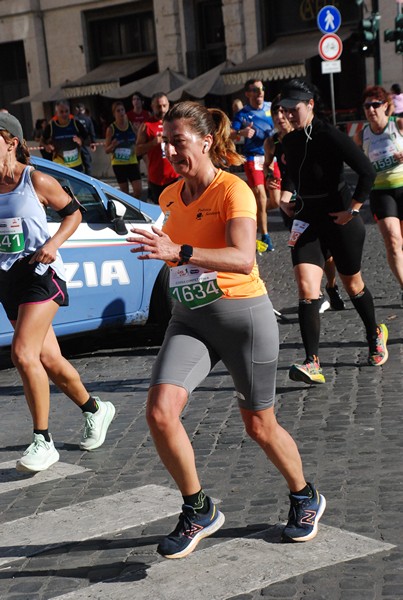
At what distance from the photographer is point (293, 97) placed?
7102mm

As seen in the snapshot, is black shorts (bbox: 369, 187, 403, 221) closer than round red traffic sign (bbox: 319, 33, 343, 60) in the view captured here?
Yes

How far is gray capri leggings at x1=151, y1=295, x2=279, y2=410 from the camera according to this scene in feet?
14.1

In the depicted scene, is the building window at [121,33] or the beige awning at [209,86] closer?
the beige awning at [209,86]

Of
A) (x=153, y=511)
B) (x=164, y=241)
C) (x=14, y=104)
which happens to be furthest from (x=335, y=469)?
(x=14, y=104)

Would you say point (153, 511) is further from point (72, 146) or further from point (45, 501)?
point (72, 146)

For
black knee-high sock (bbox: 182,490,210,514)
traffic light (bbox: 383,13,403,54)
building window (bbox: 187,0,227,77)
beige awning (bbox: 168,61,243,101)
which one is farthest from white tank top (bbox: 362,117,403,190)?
building window (bbox: 187,0,227,77)

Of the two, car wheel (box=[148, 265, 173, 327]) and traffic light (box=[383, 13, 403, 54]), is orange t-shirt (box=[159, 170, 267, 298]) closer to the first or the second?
car wheel (box=[148, 265, 173, 327])

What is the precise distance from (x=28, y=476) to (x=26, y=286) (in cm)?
99

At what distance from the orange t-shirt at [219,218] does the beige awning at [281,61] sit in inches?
1036

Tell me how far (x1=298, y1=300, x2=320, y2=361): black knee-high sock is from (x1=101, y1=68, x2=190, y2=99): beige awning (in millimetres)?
26449

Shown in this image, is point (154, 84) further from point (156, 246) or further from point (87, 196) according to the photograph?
point (156, 246)

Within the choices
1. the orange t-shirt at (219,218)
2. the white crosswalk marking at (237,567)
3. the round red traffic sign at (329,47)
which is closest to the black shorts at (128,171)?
the round red traffic sign at (329,47)

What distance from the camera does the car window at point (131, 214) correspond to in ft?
29.5

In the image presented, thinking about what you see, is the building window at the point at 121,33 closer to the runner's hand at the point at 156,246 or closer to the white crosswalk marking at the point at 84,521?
the white crosswalk marking at the point at 84,521
